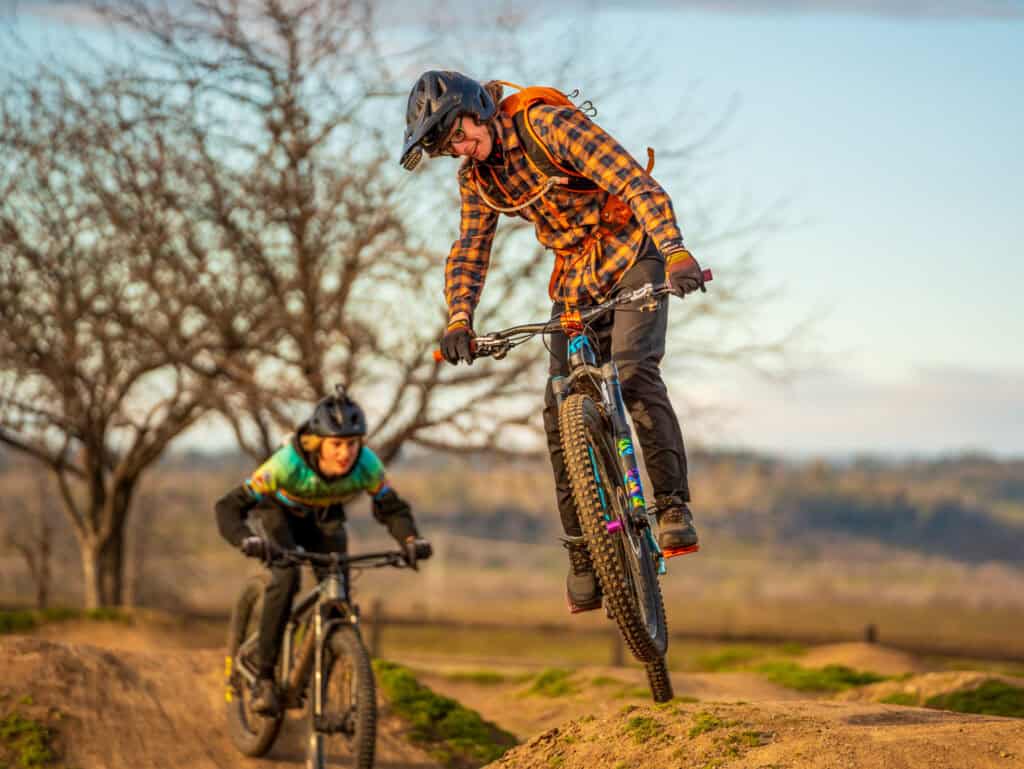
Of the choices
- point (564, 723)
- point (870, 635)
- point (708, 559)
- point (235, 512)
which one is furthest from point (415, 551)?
point (708, 559)

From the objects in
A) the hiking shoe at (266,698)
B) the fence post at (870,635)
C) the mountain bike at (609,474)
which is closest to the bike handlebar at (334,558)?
the hiking shoe at (266,698)

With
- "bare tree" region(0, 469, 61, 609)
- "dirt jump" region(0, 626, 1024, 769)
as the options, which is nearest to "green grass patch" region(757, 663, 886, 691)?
"dirt jump" region(0, 626, 1024, 769)

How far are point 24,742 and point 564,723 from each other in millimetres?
4026

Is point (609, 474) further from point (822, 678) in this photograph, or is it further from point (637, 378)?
point (822, 678)

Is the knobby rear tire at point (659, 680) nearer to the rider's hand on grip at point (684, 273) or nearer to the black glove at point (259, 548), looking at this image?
the rider's hand on grip at point (684, 273)

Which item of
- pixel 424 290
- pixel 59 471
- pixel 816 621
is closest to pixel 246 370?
pixel 424 290

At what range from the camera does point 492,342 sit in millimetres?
6031

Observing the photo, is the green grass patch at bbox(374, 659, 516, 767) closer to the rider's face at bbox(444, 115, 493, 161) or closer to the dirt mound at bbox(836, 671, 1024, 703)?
the dirt mound at bbox(836, 671, 1024, 703)

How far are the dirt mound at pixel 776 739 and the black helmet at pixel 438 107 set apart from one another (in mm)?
3248

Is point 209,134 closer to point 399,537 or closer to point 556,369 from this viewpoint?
point 399,537

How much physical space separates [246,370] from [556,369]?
34.6 ft

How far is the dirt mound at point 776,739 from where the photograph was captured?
5828mm

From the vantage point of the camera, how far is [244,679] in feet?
30.6

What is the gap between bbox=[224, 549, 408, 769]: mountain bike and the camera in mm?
7723
